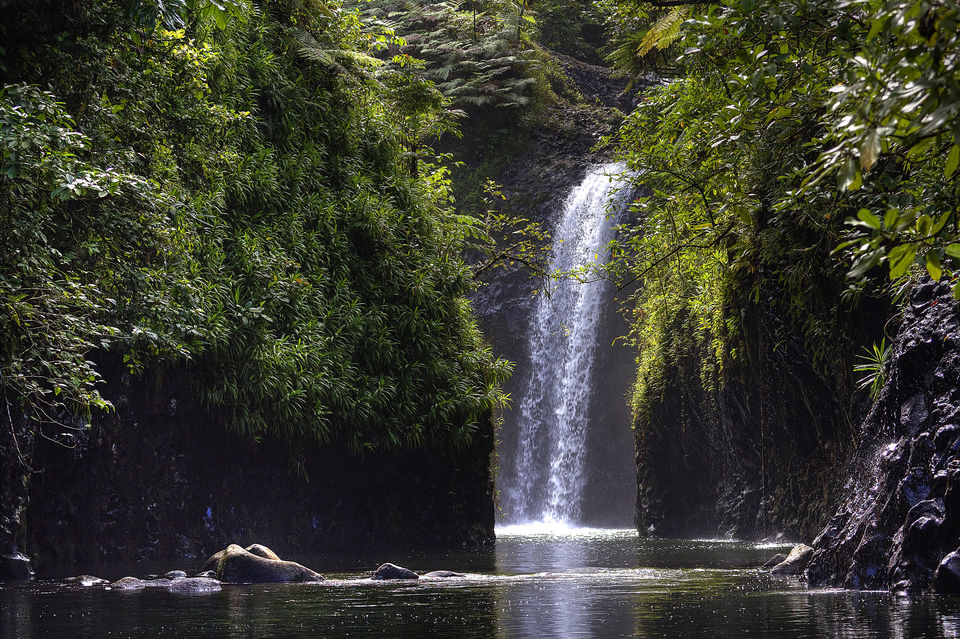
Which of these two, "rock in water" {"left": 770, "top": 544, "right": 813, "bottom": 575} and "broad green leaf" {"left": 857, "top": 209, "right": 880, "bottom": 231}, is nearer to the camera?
"broad green leaf" {"left": 857, "top": 209, "right": 880, "bottom": 231}

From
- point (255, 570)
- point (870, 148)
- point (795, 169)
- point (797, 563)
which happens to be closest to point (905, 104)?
point (870, 148)

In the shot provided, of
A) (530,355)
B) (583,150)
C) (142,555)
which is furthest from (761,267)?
(583,150)

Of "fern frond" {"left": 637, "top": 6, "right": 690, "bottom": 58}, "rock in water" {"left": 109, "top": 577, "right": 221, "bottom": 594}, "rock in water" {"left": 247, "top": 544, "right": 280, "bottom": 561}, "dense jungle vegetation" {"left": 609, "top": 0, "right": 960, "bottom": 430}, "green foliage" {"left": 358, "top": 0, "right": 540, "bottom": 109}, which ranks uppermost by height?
"green foliage" {"left": 358, "top": 0, "right": 540, "bottom": 109}

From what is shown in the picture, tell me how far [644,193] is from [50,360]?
2081 cm

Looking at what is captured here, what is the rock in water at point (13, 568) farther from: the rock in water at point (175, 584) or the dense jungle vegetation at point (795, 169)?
the dense jungle vegetation at point (795, 169)

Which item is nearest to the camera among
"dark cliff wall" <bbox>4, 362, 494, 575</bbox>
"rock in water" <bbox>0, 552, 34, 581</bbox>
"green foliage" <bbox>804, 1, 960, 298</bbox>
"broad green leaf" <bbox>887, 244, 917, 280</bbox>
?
"green foliage" <bbox>804, 1, 960, 298</bbox>

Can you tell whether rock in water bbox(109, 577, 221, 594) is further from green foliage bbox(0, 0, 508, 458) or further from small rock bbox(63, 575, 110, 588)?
green foliage bbox(0, 0, 508, 458)

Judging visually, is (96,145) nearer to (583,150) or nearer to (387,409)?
(387,409)

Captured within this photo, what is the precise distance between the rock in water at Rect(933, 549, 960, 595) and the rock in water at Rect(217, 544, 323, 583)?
633cm

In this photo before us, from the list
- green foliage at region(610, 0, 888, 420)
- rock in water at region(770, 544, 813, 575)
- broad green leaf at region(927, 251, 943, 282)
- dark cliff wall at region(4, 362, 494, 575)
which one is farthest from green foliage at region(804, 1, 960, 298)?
dark cliff wall at region(4, 362, 494, 575)

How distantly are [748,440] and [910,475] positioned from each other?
9733 mm

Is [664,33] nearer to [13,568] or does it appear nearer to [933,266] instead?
[13,568]

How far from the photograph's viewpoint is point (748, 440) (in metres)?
17.2

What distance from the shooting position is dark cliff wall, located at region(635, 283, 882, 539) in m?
13.4
